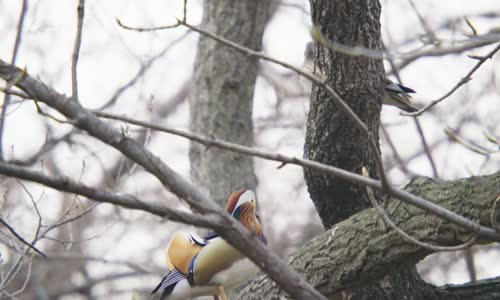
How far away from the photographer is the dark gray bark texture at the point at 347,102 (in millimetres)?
3320

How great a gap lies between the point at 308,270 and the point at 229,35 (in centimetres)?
348

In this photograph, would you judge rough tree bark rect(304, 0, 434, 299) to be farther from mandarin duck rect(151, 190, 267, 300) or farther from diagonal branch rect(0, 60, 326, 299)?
diagonal branch rect(0, 60, 326, 299)

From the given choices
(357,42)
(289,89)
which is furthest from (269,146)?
(357,42)

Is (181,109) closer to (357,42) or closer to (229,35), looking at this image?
(229,35)

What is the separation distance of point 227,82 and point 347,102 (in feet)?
10.1

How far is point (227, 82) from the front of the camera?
645 centimetres

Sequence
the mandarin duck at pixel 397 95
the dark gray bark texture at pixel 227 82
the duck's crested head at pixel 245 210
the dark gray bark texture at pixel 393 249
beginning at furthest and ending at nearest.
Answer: the dark gray bark texture at pixel 227 82, the mandarin duck at pixel 397 95, the duck's crested head at pixel 245 210, the dark gray bark texture at pixel 393 249

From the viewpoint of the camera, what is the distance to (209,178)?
6.15 meters

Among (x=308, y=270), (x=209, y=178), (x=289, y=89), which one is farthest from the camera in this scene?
(x=289, y=89)

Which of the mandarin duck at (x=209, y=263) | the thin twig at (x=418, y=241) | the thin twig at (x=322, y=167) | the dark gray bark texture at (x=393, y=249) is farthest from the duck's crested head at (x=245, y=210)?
the thin twig at (x=322, y=167)

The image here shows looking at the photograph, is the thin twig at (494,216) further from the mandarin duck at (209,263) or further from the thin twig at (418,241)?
the mandarin duck at (209,263)

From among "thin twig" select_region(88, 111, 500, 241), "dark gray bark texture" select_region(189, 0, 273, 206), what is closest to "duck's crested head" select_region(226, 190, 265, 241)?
"thin twig" select_region(88, 111, 500, 241)

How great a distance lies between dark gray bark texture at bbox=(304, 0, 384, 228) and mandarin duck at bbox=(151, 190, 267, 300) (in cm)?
45

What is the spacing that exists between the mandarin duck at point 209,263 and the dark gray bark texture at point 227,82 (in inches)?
111
